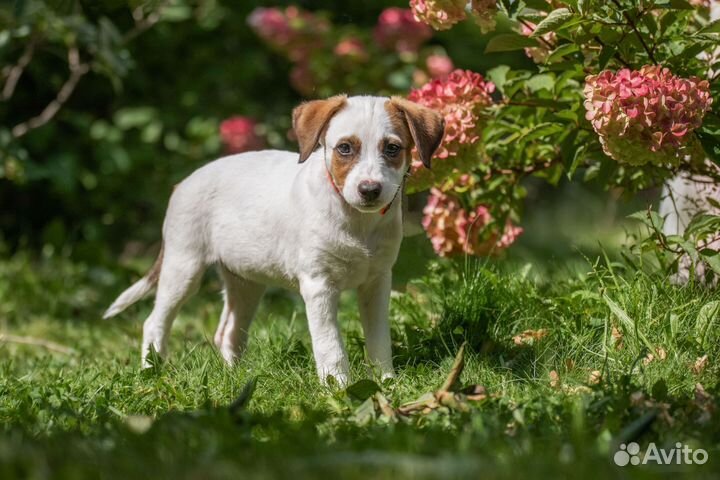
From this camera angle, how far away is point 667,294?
3984 mm

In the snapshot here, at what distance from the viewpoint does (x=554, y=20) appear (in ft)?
12.0

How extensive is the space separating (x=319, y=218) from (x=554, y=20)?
3.66ft

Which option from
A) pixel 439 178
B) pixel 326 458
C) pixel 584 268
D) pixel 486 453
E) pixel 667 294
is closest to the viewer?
pixel 326 458

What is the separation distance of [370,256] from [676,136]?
3.95ft

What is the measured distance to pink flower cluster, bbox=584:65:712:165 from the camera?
12.1ft

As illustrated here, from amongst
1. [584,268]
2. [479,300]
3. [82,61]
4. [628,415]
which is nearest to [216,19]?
[82,61]

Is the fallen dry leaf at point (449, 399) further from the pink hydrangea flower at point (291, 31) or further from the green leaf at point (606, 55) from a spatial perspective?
the pink hydrangea flower at point (291, 31)

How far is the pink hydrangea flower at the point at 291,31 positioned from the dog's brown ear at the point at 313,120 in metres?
3.85

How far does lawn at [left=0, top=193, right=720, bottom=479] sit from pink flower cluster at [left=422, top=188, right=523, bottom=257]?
10cm

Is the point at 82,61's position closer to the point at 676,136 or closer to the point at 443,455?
the point at 676,136

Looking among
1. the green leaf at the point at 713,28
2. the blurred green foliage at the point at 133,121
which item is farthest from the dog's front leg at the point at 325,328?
the blurred green foliage at the point at 133,121

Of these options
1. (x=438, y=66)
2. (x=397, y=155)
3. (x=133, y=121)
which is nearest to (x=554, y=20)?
(x=397, y=155)

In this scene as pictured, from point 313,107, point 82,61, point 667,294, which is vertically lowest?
point 82,61

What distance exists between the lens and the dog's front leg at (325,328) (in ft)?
12.5
